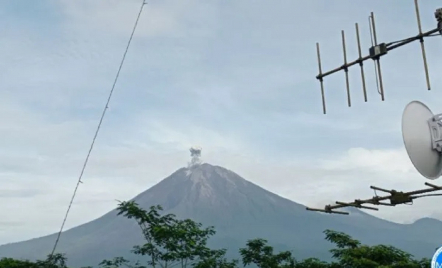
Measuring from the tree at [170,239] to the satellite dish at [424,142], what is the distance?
7.17 m

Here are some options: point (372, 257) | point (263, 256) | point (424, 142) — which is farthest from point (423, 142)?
point (263, 256)

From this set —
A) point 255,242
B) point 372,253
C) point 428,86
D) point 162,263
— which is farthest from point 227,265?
point 428,86

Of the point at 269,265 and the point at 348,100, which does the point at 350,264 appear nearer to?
the point at 269,265

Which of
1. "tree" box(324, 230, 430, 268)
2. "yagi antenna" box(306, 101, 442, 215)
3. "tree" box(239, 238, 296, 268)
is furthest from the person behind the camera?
"tree" box(239, 238, 296, 268)

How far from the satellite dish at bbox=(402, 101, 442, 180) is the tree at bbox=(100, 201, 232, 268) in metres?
7.17

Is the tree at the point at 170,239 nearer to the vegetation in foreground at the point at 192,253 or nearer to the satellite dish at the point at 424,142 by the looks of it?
the vegetation in foreground at the point at 192,253

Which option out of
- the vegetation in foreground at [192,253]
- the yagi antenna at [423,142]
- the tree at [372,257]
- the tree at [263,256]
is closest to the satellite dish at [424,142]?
the yagi antenna at [423,142]

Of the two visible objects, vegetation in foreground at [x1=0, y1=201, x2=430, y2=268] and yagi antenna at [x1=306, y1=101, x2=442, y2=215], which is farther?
vegetation in foreground at [x1=0, y1=201, x2=430, y2=268]

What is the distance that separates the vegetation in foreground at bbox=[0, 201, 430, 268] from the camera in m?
11.6

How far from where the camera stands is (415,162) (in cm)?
493

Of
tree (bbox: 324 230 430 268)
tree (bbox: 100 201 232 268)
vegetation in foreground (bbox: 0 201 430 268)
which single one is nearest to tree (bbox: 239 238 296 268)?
vegetation in foreground (bbox: 0 201 430 268)

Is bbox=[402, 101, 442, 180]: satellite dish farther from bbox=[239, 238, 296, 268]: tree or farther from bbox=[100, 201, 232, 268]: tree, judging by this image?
bbox=[239, 238, 296, 268]: tree

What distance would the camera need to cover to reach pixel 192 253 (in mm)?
11766

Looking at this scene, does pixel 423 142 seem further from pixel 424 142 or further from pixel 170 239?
pixel 170 239
